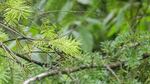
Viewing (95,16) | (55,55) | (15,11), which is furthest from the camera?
(95,16)

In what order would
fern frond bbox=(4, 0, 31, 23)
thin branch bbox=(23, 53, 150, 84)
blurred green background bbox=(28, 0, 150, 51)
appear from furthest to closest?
blurred green background bbox=(28, 0, 150, 51) → thin branch bbox=(23, 53, 150, 84) → fern frond bbox=(4, 0, 31, 23)

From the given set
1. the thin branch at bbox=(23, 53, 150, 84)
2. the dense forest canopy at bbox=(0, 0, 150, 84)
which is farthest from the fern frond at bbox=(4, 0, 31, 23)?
the thin branch at bbox=(23, 53, 150, 84)

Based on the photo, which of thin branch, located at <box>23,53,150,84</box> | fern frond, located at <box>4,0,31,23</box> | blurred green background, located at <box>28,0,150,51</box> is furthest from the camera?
blurred green background, located at <box>28,0,150,51</box>

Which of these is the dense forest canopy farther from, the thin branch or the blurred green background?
the blurred green background

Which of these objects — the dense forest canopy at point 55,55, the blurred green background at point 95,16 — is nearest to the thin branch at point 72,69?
the dense forest canopy at point 55,55

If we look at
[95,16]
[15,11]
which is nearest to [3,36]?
[15,11]

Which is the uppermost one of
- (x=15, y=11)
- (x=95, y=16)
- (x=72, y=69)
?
(x=95, y=16)

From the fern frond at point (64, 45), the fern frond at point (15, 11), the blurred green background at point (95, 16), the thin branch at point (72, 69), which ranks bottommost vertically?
the thin branch at point (72, 69)

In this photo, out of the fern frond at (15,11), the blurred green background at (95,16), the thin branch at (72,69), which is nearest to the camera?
the fern frond at (15,11)

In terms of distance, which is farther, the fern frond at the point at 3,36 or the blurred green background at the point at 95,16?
the blurred green background at the point at 95,16

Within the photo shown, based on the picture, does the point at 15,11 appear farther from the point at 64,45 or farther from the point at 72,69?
the point at 72,69

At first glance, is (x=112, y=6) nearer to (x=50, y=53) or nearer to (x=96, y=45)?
(x=96, y=45)

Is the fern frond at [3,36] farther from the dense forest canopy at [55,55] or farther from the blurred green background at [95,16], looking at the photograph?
the blurred green background at [95,16]

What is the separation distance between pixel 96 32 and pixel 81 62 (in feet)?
7.85
